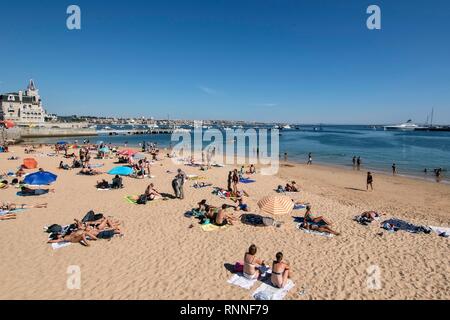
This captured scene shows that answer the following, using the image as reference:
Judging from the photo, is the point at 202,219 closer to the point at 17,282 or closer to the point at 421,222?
the point at 17,282

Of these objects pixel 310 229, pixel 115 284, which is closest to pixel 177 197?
pixel 310 229

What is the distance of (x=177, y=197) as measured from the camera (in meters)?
13.1

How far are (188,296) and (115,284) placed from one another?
5.41 feet

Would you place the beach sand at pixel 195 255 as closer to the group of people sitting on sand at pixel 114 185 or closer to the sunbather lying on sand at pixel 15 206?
the sunbather lying on sand at pixel 15 206

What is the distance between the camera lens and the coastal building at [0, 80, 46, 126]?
255 ft

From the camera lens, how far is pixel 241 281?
6289 millimetres

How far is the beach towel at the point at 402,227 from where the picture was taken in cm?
932

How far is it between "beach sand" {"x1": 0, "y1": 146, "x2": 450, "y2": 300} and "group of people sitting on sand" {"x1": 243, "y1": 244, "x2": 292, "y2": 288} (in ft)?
1.13

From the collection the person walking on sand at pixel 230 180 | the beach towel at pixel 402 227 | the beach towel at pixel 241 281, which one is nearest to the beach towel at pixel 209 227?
the beach towel at pixel 241 281

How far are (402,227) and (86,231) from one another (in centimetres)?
1010

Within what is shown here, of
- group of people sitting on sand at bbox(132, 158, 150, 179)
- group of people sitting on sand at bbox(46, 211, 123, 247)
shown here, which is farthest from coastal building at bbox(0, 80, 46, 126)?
group of people sitting on sand at bbox(46, 211, 123, 247)

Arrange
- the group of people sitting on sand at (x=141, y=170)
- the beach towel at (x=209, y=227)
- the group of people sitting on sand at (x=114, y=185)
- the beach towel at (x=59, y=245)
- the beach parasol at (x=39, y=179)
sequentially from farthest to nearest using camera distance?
the group of people sitting on sand at (x=141, y=170) → the group of people sitting on sand at (x=114, y=185) → the beach parasol at (x=39, y=179) → the beach towel at (x=209, y=227) → the beach towel at (x=59, y=245)

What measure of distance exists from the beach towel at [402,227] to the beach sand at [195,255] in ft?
0.94

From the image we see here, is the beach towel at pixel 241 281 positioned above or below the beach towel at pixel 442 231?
below
